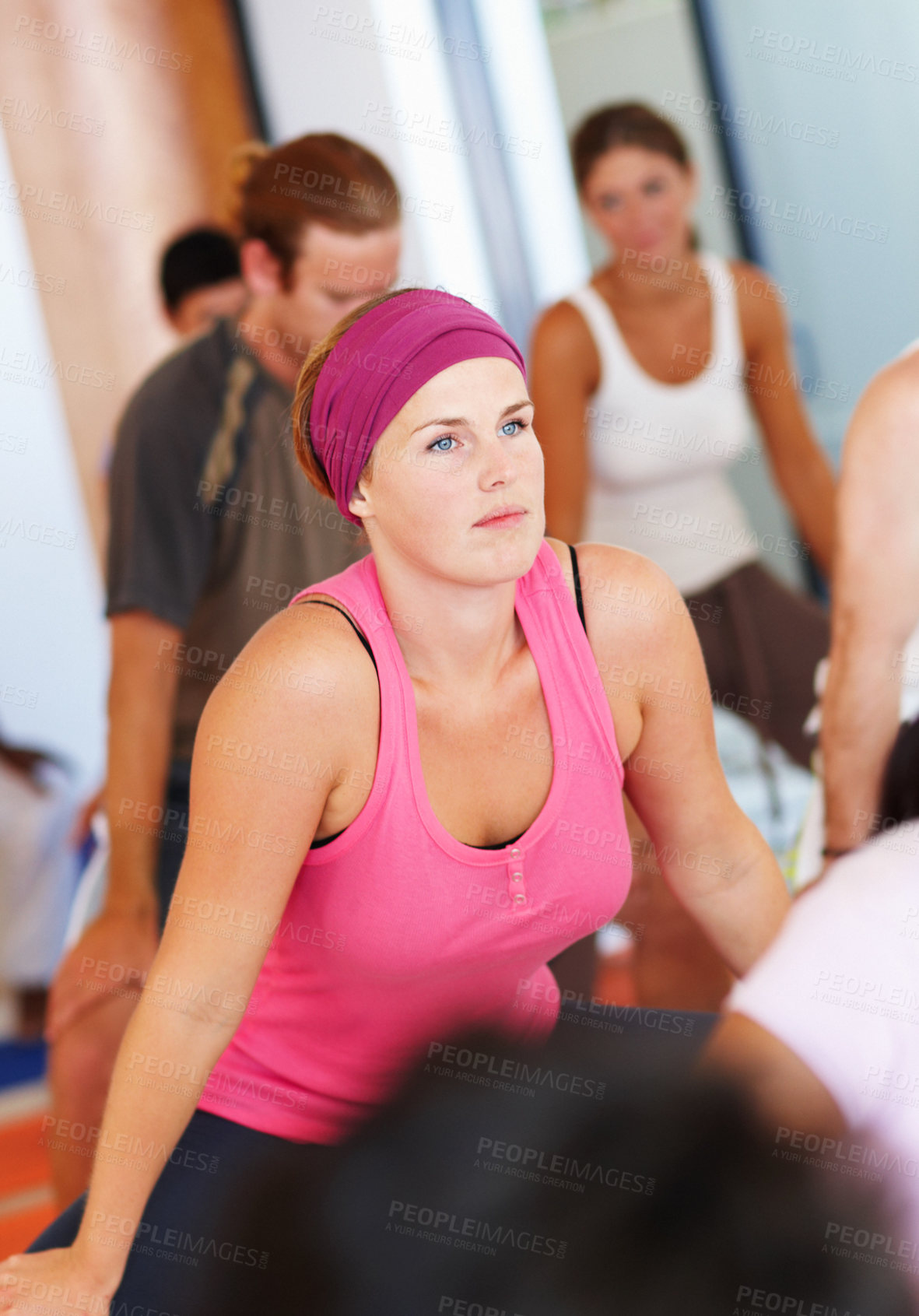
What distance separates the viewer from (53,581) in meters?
3.49

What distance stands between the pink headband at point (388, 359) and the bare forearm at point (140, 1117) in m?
0.49

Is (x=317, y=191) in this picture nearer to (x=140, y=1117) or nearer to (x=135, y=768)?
(x=135, y=768)

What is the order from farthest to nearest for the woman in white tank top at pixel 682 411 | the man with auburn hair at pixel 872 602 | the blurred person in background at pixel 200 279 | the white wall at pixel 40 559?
the white wall at pixel 40 559 → the blurred person in background at pixel 200 279 → the woman in white tank top at pixel 682 411 → the man with auburn hair at pixel 872 602

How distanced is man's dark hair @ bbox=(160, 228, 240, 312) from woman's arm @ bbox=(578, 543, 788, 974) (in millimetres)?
2146

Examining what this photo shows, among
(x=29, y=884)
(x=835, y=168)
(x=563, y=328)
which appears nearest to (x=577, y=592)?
(x=563, y=328)

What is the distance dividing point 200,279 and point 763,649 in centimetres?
167

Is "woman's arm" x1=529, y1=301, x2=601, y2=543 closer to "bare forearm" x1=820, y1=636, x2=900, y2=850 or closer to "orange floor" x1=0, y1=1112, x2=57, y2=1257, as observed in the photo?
"bare forearm" x1=820, y1=636, x2=900, y2=850

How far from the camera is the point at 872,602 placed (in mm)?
1433

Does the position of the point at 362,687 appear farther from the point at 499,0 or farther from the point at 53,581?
the point at 499,0

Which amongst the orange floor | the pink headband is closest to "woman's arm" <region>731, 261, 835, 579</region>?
the pink headband

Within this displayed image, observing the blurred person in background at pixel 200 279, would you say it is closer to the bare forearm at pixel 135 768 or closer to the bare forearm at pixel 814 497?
the bare forearm at pixel 814 497

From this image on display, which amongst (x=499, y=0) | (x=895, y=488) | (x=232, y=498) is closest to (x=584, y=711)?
(x=895, y=488)

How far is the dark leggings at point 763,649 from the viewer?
226 cm

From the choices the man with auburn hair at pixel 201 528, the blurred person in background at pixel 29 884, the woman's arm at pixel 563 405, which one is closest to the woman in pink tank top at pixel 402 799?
the man with auburn hair at pixel 201 528
